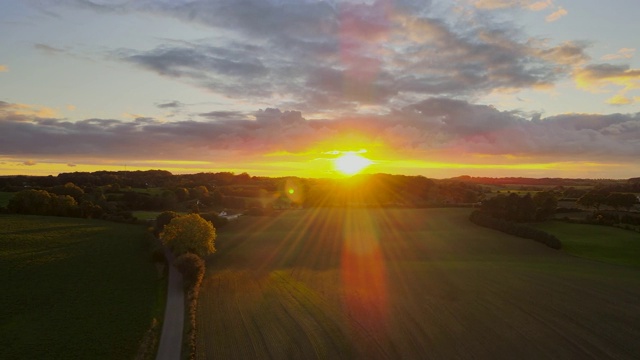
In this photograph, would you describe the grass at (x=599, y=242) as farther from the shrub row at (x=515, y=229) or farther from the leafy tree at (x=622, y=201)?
the leafy tree at (x=622, y=201)

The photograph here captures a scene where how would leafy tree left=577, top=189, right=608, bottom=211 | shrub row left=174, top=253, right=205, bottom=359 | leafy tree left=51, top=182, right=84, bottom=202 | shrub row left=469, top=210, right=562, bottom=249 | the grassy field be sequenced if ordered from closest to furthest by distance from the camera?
shrub row left=174, top=253, right=205, bottom=359, the grassy field, shrub row left=469, top=210, right=562, bottom=249, leafy tree left=577, top=189, right=608, bottom=211, leafy tree left=51, top=182, right=84, bottom=202

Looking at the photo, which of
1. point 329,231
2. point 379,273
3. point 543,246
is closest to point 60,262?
point 379,273

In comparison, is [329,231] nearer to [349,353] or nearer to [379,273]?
[379,273]

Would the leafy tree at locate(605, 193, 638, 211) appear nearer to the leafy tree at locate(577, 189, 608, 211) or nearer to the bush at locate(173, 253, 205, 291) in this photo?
the leafy tree at locate(577, 189, 608, 211)

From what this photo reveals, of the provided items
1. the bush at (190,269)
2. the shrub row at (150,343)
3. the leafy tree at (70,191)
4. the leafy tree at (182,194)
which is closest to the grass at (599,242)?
the bush at (190,269)

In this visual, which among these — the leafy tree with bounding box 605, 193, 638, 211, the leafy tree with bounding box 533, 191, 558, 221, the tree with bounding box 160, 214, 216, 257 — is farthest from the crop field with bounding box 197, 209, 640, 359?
the leafy tree with bounding box 605, 193, 638, 211

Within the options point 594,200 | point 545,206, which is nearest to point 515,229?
point 545,206
